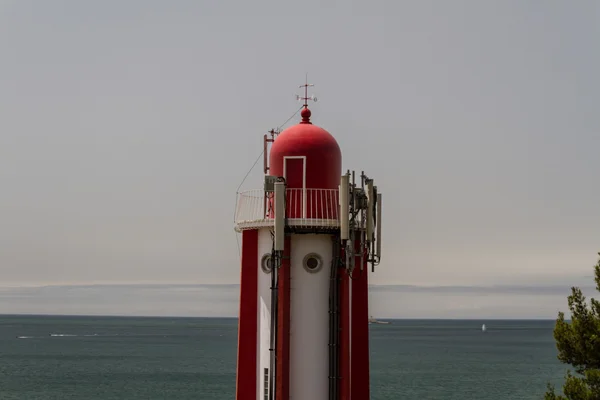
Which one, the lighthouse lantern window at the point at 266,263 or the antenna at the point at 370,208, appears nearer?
the antenna at the point at 370,208

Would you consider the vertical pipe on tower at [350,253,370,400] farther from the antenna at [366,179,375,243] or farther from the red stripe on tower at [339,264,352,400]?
the antenna at [366,179,375,243]

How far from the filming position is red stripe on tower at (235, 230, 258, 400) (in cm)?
2523

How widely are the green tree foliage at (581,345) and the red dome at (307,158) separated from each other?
26.2 feet

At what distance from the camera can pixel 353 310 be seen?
987 inches

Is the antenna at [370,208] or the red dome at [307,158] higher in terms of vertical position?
the red dome at [307,158]

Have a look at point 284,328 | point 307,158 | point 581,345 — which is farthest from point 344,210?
point 581,345

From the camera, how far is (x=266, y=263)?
83.1ft

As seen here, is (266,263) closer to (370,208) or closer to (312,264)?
(312,264)

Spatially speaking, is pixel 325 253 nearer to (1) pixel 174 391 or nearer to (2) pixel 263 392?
(2) pixel 263 392

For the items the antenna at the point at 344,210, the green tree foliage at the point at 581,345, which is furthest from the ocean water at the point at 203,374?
the antenna at the point at 344,210

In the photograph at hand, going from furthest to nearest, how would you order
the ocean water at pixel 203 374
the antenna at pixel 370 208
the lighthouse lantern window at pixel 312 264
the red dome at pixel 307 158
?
1. the ocean water at pixel 203 374
2. the red dome at pixel 307 158
3. the lighthouse lantern window at pixel 312 264
4. the antenna at pixel 370 208

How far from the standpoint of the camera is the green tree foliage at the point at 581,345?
1025 inches

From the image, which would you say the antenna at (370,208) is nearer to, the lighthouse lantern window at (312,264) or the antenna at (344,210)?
the antenna at (344,210)

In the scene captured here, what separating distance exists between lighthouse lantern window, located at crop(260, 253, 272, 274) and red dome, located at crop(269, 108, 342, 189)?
6.68 ft
